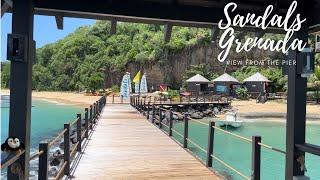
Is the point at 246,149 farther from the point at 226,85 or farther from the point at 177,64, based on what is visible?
the point at 177,64

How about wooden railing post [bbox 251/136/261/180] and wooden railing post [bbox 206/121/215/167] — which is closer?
wooden railing post [bbox 251/136/261/180]

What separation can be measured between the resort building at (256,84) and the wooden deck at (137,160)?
129 ft

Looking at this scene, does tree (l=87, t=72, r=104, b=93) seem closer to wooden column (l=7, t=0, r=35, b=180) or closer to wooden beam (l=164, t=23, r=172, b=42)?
wooden beam (l=164, t=23, r=172, b=42)

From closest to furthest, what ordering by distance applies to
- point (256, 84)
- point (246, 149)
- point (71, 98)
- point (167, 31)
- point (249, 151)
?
1. point (167, 31)
2. point (249, 151)
3. point (246, 149)
4. point (256, 84)
5. point (71, 98)

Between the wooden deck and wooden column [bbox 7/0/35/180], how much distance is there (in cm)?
232

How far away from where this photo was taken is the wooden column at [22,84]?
4.28 metres

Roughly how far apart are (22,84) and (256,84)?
48189 millimetres

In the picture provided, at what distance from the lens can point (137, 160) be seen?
26.6 ft

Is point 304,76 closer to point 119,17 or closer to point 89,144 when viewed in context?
point 119,17

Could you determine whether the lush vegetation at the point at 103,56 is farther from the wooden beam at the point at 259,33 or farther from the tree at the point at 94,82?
the wooden beam at the point at 259,33

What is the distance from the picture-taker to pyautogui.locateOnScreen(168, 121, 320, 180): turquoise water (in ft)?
44.7

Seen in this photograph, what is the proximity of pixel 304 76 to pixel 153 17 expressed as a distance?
6.63 feet

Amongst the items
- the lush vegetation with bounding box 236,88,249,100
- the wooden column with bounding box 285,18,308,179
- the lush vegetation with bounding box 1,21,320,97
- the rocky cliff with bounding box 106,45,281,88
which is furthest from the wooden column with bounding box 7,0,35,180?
the rocky cliff with bounding box 106,45,281,88

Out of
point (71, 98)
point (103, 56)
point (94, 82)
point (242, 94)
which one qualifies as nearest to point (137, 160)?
point (242, 94)
